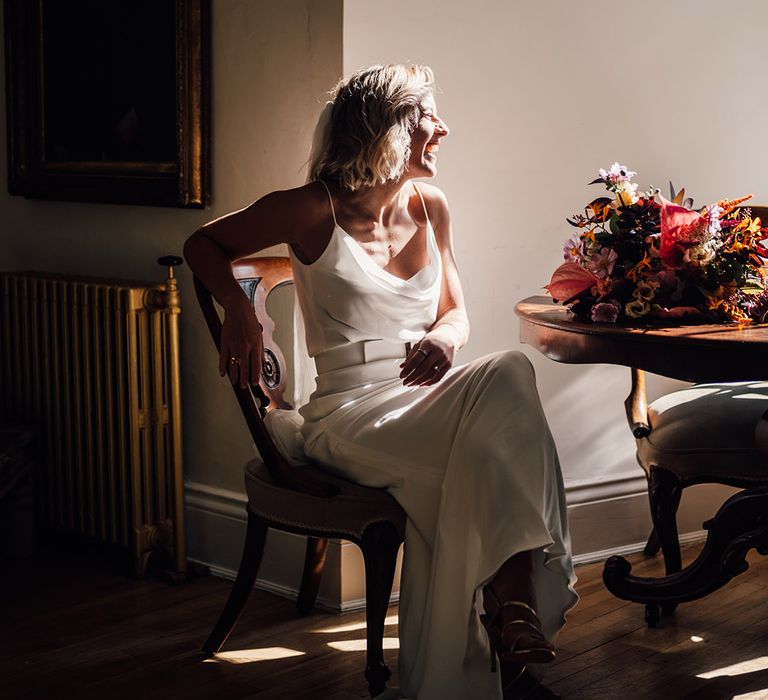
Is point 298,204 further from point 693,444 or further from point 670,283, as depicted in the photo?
point 693,444

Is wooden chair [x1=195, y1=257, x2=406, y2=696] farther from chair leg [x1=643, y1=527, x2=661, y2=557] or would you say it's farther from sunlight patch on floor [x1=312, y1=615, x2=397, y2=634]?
chair leg [x1=643, y1=527, x2=661, y2=557]

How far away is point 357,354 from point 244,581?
618 millimetres

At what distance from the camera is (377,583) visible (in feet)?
7.97

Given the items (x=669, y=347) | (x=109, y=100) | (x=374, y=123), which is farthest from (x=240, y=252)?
(x=109, y=100)

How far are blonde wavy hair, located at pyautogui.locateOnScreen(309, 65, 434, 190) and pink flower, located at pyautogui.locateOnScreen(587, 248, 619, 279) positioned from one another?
517 mm

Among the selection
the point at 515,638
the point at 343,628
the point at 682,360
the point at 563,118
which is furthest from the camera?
Answer: the point at 563,118

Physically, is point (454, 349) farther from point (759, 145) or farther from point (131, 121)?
point (759, 145)

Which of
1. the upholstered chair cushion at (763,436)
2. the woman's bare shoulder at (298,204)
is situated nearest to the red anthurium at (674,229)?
the upholstered chair cushion at (763,436)

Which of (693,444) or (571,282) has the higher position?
(571,282)

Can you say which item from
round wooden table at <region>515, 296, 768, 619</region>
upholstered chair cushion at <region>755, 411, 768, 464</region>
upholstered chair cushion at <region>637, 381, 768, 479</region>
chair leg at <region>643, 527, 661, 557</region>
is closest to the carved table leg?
round wooden table at <region>515, 296, 768, 619</region>

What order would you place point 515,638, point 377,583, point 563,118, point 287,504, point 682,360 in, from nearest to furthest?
point 515,638
point 682,360
point 377,583
point 287,504
point 563,118

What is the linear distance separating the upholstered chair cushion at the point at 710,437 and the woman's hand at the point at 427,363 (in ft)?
2.40

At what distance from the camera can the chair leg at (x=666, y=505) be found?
116 inches

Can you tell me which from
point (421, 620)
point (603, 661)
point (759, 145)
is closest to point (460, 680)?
point (421, 620)
